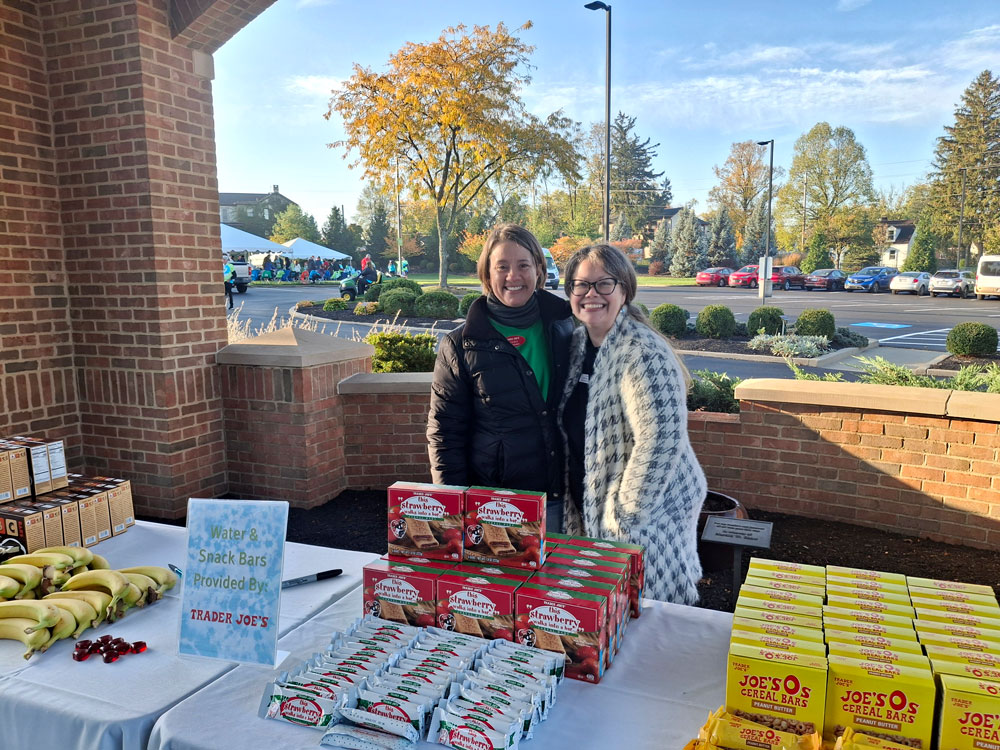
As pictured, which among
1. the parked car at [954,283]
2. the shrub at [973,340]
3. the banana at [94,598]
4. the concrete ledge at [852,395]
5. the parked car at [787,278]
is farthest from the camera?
the parked car at [787,278]

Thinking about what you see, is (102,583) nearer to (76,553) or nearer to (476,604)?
(76,553)

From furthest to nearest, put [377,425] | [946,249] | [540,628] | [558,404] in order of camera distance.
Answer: [946,249] → [377,425] → [558,404] → [540,628]

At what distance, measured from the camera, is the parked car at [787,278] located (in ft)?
124

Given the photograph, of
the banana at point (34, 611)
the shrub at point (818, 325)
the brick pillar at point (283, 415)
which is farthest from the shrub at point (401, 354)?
the shrub at point (818, 325)

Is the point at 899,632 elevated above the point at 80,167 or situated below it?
below

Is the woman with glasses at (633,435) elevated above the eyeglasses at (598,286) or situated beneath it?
situated beneath

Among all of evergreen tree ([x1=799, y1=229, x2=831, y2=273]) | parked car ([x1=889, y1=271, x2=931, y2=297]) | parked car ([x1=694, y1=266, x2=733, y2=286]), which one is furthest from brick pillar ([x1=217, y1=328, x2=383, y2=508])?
evergreen tree ([x1=799, y1=229, x2=831, y2=273])

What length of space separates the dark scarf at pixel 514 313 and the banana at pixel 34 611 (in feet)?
5.75

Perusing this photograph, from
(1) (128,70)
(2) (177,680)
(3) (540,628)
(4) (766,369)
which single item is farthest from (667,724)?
(4) (766,369)

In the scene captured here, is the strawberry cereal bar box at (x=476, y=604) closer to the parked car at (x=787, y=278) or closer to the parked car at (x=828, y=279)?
the parked car at (x=828, y=279)

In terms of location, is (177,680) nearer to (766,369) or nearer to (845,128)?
(766,369)

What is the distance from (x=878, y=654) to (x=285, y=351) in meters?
4.37

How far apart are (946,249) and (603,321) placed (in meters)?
43.0

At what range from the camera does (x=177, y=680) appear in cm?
166
